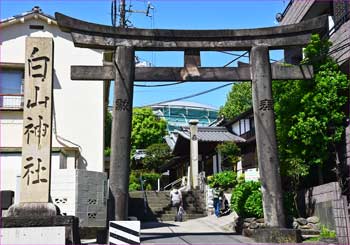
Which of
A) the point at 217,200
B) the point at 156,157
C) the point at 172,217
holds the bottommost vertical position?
the point at 172,217

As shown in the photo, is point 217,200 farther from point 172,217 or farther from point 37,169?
point 37,169

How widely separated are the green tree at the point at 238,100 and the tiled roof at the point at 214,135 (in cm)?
948

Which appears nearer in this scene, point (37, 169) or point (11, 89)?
point (37, 169)

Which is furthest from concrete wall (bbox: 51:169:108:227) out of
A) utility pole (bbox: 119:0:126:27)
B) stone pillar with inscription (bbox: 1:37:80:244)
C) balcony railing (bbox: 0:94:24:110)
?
utility pole (bbox: 119:0:126:27)

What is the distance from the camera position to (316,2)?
1839 cm

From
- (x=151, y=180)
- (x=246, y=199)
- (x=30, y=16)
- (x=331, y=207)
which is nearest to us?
(x=331, y=207)

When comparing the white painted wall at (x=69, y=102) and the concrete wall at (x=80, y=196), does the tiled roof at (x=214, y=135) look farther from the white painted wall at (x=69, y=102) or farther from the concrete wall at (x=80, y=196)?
the concrete wall at (x=80, y=196)

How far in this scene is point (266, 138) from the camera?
14320 mm

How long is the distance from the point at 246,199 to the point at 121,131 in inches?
202

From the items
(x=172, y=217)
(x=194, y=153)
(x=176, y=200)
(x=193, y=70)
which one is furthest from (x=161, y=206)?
(x=193, y=70)

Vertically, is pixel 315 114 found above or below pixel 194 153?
below

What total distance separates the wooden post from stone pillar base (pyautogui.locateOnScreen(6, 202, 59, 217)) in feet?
11.0

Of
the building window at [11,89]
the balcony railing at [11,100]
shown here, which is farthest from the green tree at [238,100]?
the balcony railing at [11,100]

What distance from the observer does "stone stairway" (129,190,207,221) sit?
26.3 meters
